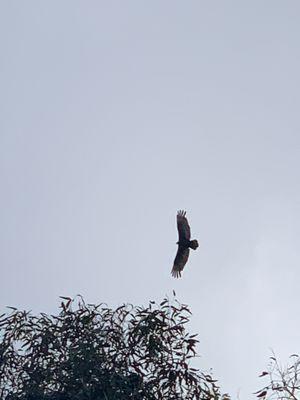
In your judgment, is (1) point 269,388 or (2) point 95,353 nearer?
(1) point 269,388

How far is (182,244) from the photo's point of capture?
25.2 meters

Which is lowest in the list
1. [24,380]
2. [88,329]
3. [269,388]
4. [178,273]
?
[269,388]

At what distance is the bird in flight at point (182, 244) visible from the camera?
25219mm

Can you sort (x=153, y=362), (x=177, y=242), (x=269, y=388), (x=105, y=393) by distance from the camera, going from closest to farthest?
(x=269, y=388), (x=105, y=393), (x=153, y=362), (x=177, y=242)

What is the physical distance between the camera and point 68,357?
1830 centimetres

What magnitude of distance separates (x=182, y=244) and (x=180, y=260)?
56 cm

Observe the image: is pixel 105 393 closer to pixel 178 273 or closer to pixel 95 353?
pixel 95 353

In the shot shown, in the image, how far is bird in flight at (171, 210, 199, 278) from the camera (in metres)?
25.2

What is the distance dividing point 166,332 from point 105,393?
7.58 ft

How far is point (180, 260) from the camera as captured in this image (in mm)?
25469

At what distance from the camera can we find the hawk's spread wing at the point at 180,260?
2530 cm

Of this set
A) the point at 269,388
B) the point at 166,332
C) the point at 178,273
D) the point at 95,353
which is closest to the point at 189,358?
the point at 166,332

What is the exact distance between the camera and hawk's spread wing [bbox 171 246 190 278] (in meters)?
25.3

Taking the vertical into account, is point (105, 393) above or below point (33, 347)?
below
